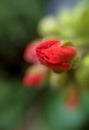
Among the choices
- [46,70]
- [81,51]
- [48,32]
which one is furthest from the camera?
[48,32]

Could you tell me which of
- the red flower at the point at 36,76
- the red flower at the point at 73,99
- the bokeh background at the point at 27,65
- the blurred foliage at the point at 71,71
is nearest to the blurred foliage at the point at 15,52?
the bokeh background at the point at 27,65

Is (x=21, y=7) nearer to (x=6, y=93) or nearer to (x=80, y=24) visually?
(x=6, y=93)

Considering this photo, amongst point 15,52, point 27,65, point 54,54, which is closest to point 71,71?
point 54,54

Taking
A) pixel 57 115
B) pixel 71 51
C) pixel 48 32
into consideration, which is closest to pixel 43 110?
pixel 57 115

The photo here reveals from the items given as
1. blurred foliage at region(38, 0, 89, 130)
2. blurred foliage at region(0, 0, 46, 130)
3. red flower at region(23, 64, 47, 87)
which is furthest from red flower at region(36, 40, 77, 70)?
blurred foliage at region(0, 0, 46, 130)

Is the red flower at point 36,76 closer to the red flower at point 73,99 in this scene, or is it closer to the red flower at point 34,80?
the red flower at point 34,80

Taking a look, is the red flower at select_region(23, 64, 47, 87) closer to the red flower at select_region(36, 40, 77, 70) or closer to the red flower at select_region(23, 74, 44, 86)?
the red flower at select_region(23, 74, 44, 86)

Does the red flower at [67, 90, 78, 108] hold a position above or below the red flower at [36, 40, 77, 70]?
below

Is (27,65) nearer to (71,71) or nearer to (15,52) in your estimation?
(15,52)
